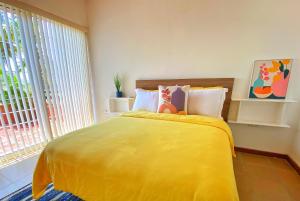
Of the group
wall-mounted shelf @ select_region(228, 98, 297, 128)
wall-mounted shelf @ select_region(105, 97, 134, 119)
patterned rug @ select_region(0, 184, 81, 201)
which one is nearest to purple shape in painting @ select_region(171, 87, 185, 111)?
wall-mounted shelf @ select_region(228, 98, 297, 128)

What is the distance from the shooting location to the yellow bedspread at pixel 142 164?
749 mm

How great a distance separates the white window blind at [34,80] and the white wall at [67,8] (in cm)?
18

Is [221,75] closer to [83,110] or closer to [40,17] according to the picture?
→ [83,110]

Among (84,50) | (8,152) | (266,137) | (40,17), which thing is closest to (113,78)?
(84,50)

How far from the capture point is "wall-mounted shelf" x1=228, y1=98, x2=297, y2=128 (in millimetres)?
1928

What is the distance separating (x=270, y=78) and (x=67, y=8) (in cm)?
355

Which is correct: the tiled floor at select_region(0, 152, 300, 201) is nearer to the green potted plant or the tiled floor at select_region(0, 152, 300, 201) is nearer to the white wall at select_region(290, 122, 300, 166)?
the white wall at select_region(290, 122, 300, 166)

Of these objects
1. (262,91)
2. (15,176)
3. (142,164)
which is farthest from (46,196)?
(262,91)

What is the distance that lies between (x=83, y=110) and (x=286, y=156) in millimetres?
3631

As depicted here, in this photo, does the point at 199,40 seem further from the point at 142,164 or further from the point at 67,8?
the point at 67,8

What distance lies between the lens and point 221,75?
221 cm

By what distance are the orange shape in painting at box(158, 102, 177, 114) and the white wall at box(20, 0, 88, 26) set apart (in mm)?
2447

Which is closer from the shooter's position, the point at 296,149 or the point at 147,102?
the point at 296,149

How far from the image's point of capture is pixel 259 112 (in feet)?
6.82
